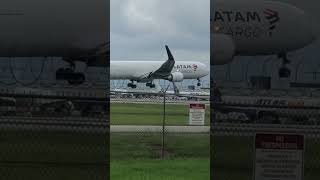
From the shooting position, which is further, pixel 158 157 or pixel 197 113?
pixel 197 113

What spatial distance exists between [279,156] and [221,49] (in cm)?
82

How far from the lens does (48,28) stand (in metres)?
3.63

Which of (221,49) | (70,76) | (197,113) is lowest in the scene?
(197,113)

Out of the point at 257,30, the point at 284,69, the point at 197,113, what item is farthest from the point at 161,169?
the point at 257,30

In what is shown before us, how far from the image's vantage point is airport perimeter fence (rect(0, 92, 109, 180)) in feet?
12.1

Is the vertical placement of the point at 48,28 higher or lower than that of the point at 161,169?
higher

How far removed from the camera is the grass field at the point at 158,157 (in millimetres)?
6758

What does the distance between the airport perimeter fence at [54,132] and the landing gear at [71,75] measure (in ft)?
0.37

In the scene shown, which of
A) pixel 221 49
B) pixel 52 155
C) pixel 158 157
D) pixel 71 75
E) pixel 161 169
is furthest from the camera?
pixel 158 157

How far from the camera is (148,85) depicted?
23.7 m

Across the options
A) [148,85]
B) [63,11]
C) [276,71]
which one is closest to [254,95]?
[276,71]

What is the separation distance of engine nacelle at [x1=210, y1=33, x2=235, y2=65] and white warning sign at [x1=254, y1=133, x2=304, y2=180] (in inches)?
22.3

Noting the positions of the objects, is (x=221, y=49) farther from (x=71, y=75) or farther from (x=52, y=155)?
(x=52, y=155)

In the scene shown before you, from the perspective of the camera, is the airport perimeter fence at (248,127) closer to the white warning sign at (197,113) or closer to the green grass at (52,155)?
the green grass at (52,155)
